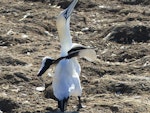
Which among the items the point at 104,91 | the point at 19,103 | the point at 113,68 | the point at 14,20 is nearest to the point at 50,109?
the point at 19,103

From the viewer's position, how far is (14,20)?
9.93 m

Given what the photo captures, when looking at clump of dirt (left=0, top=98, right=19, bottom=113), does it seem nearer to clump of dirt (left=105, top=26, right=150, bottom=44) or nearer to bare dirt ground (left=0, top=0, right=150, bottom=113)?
bare dirt ground (left=0, top=0, right=150, bottom=113)

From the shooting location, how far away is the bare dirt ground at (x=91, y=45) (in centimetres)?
658

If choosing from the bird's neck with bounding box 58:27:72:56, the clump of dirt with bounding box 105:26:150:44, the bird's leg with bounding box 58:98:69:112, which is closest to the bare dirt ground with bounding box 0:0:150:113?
the clump of dirt with bounding box 105:26:150:44

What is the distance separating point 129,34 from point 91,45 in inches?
24.4

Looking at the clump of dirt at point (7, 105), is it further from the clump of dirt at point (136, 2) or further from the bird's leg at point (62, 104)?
the clump of dirt at point (136, 2)

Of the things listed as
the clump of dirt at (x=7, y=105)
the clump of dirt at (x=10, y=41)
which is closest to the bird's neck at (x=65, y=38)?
the clump of dirt at (x=7, y=105)

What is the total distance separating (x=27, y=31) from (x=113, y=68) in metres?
2.01

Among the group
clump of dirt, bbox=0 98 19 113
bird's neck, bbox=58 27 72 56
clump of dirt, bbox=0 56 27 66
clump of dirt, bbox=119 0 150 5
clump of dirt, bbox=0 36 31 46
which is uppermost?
bird's neck, bbox=58 27 72 56

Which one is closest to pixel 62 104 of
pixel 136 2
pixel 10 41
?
pixel 10 41

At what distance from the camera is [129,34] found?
8.95m

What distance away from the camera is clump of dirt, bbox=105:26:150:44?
886 centimetres

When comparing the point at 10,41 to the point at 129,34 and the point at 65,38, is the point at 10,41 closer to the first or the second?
the point at 129,34

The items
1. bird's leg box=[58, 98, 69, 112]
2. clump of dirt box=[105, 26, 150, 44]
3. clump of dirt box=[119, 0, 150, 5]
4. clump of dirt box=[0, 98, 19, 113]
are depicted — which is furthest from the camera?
clump of dirt box=[119, 0, 150, 5]
